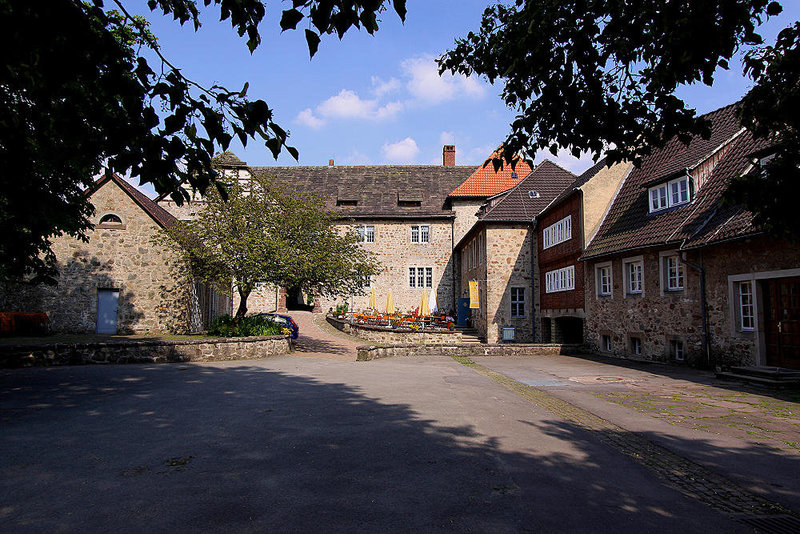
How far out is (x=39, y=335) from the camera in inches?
900

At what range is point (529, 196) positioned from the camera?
28.5 meters

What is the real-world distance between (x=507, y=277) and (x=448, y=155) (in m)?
21.9

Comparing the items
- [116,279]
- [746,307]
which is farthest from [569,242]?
[116,279]

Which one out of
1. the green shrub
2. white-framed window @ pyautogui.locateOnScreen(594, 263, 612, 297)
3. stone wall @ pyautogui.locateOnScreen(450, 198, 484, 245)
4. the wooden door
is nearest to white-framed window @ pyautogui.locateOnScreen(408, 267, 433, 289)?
stone wall @ pyautogui.locateOnScreen(450, 198, 484, 245)

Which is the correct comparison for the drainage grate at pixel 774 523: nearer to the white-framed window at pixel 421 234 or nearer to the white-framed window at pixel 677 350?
the white-framed window at pixel 677 350

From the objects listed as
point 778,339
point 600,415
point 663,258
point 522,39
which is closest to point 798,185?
point 522,39

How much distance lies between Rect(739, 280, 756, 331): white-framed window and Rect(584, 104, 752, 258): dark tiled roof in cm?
225

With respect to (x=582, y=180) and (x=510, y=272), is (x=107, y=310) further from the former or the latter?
(x=582, y=180)

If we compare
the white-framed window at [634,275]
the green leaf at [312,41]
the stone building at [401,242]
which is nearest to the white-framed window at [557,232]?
the white-framed window at [634,275]

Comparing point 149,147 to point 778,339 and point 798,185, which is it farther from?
point 778,339

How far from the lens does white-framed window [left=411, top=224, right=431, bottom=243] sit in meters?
38.9

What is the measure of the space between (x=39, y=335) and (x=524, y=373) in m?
21.5

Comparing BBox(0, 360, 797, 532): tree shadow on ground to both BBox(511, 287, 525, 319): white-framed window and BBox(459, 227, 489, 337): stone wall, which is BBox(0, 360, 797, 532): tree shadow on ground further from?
BBox(459, 227, 489, 337): stone wall

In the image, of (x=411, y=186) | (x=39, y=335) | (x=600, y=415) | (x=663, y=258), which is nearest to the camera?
(x=600, y=415)
